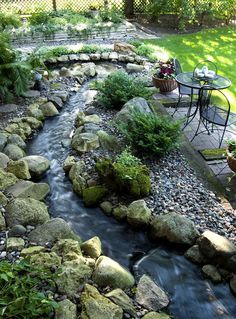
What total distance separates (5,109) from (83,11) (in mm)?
6766

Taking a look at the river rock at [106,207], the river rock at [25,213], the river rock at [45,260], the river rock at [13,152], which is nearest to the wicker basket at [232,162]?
the river rock at [106,207]

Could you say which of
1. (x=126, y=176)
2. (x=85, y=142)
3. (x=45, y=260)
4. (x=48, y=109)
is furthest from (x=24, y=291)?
(x=48, y=109)

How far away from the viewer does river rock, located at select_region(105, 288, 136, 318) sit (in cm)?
304

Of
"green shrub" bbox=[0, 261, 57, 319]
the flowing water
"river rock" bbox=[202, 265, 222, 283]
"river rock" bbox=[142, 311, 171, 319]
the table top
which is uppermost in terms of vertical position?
the table top

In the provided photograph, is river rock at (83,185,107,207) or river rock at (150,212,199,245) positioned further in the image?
river rock at (83,185,107,207)

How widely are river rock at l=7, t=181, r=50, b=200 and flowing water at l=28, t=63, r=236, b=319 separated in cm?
13

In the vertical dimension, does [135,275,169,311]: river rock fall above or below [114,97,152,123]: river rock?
below

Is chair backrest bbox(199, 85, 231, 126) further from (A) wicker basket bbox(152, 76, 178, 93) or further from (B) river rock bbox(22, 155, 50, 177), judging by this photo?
(B) river rock bbox(22, 155, 50, 177)

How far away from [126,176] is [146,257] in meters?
0.96

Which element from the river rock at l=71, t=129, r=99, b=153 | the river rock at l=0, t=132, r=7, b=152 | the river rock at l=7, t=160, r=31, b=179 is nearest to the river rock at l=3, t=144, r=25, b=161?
the river rock at l=0, t=132, r=7, b=152

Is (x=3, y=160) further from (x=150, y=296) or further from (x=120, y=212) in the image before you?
(x=150, y=296)

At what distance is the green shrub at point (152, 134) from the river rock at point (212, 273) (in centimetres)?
172

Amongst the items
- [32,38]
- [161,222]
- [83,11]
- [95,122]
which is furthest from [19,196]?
[83,11]

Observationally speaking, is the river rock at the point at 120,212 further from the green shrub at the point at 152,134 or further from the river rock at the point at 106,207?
the green shrub at the point at 152,134
